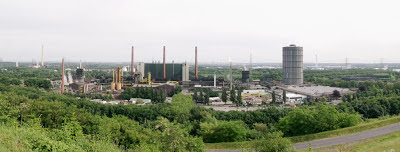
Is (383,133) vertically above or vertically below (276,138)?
below

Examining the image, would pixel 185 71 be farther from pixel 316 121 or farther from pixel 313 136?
pixel 313 136

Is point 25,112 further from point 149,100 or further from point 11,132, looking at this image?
point 149,100

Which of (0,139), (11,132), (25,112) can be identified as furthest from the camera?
(25,112)

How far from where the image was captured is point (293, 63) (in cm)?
4322

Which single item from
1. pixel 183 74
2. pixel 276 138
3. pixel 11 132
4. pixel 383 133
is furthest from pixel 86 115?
pixel 183 74

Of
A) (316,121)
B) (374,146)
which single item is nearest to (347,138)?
(316,121)

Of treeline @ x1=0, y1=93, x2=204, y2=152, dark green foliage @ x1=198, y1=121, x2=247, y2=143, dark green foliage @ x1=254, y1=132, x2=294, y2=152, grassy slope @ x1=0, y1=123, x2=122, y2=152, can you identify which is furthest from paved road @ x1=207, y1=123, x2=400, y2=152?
grassy slope @ x1=0, y1=123, x2=122, y2=152

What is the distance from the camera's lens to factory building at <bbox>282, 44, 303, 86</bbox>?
141ft

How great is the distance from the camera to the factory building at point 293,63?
141ft

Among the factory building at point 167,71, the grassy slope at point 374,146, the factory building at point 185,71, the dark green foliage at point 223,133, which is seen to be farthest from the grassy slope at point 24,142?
the factory building at point 185,71

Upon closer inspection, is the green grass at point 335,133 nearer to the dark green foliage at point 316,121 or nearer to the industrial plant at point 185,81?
the dark green foliage at point 316,121

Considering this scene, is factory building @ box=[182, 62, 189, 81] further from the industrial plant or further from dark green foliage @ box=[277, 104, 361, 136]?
dark green foliage @ box=[277, 104, 361, 136]

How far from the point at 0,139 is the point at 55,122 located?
5.20m

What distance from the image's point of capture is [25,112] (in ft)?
32.4
